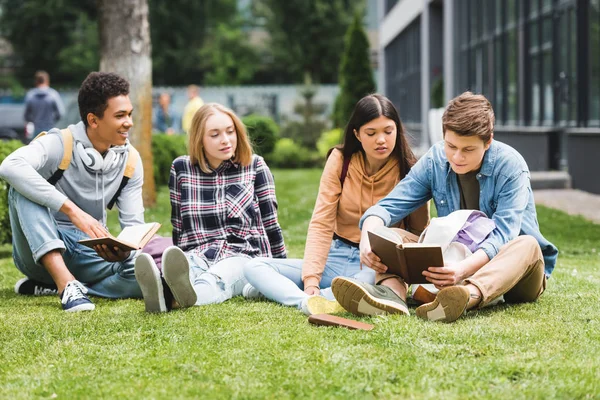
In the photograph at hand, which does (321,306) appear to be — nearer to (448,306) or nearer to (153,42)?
(448,306)

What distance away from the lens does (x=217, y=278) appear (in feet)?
16.2

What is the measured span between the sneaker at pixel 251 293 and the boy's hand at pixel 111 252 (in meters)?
0.70

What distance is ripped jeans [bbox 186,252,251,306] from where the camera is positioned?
4809 millimetres

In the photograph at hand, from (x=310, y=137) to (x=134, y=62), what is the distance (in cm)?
1402

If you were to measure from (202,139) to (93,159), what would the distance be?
0.65 metres

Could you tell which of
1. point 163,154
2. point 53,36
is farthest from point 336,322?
point 53,36

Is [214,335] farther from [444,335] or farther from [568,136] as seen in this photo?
[568,136]

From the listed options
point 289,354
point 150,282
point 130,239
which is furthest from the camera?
point 130,239

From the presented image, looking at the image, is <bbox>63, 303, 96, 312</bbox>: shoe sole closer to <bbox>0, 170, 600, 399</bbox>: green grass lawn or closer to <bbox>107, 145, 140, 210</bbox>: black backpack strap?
<bbox>0, 170, 600, 399</bbox>: green grass lawn

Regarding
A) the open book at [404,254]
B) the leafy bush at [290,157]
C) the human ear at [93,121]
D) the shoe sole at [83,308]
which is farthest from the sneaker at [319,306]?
the leafy bush at [290,157]

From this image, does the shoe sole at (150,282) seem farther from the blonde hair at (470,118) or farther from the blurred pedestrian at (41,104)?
the blurred pedestrian at (41,104)

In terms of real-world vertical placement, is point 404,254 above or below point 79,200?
below

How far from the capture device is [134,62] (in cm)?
1093

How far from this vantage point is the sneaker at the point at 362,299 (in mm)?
4082
